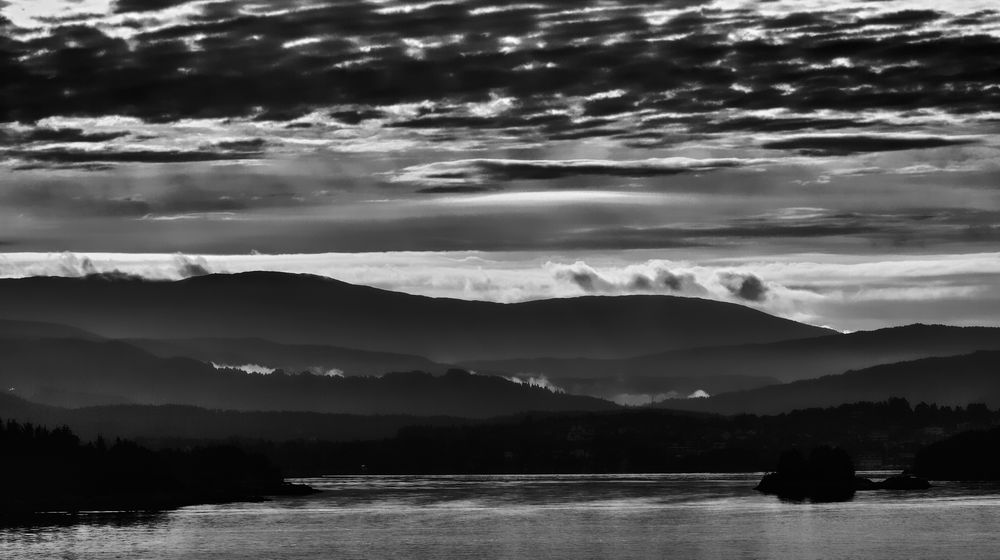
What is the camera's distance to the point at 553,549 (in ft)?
595

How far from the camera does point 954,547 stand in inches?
6924

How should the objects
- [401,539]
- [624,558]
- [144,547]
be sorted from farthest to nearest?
1. [401,539]
2. [144,547]
3. [624,558]

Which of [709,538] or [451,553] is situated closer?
[451,553]

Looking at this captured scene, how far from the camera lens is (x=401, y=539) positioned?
646ft

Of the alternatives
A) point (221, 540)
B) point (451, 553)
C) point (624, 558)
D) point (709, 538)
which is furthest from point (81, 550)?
point (709, 538)

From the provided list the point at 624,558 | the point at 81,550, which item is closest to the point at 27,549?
the point at 81,550

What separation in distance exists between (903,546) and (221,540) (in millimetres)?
67907

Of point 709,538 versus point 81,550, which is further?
point 709,538

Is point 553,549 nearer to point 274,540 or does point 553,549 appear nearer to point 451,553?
point 451,553

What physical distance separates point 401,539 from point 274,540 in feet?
45.0

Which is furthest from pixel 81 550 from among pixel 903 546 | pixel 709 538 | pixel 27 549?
pixel 903 546

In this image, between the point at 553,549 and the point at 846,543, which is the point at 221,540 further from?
the point at 846,543

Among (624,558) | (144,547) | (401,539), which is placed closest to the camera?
(624,558)

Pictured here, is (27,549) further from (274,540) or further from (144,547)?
(274,540)
